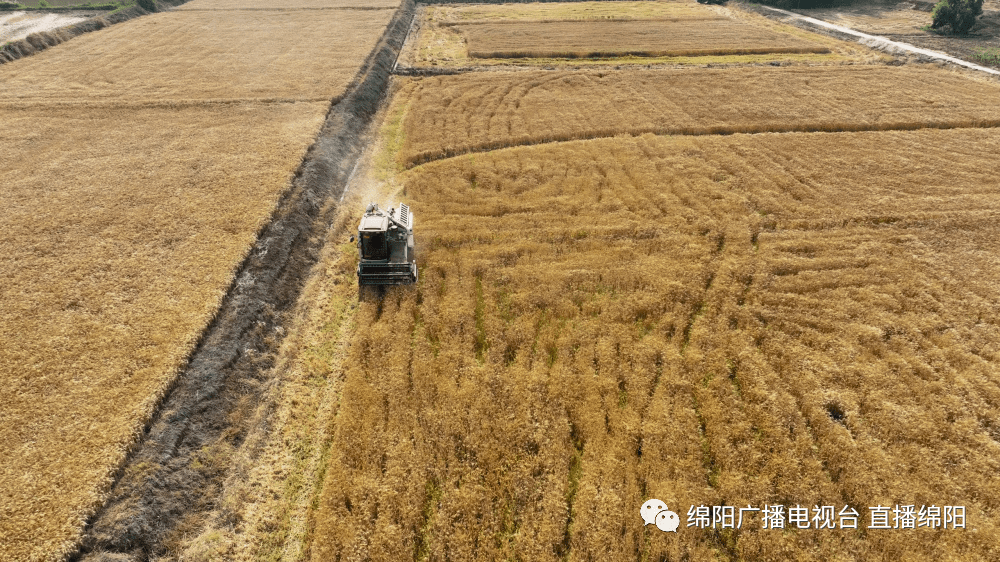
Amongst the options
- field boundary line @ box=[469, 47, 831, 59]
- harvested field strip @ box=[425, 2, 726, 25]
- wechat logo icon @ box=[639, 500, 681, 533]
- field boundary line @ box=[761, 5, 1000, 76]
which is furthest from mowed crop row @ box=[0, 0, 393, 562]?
field boundary line @ box=[761, 5, 1000, 76]

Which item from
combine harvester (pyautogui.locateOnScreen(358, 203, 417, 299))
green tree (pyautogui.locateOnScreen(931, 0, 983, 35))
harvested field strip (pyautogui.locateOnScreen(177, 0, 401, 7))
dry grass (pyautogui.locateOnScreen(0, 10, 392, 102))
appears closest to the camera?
combine harvester (pyautogui.locateOnScreen(358, 203, 417, 299))

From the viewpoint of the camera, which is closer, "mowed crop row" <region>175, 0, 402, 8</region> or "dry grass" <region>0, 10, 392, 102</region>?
"dry grass" <region>0, 10, 392, 102</region>

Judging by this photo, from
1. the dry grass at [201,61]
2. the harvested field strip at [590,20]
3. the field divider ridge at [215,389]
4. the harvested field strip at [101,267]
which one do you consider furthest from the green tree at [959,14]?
the field divider ridge at [215,389]

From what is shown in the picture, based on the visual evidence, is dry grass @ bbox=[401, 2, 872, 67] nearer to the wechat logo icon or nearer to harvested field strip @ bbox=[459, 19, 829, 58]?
harvested field strip @ bbox=[459, 19, 829, 58]

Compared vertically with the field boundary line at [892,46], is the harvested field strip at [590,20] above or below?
above

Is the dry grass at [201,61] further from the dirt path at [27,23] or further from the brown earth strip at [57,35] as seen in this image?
the dirt path at [27,23]

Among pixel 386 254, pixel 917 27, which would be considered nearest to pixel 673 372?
pixel 386 254

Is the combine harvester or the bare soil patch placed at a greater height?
the bare soil patch

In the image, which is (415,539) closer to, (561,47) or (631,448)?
(631,448)
